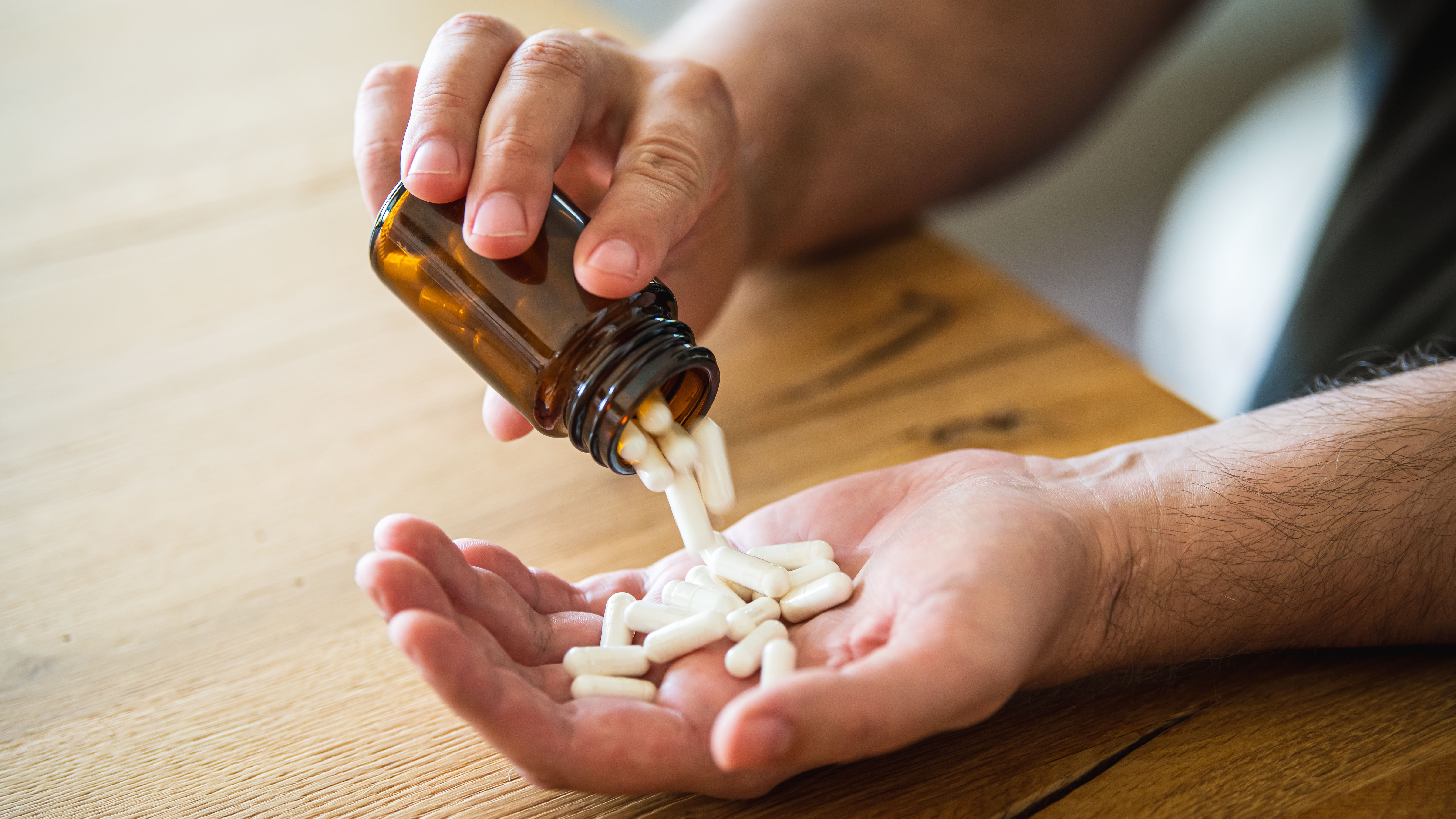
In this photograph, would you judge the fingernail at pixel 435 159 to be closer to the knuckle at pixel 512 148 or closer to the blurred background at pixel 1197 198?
the knuckle at pixel 512 148

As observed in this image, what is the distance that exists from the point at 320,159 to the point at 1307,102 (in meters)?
2.26

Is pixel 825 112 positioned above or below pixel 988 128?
below

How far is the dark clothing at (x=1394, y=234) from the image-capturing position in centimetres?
148

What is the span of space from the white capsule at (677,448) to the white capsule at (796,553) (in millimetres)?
123

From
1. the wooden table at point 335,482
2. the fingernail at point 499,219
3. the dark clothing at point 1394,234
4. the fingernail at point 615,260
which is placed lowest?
the wooden table at point 335,482

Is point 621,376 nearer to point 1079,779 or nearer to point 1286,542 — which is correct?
point 1079,779

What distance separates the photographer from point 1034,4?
1874 mm

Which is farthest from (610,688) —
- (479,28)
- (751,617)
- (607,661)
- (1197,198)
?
(1197,198)

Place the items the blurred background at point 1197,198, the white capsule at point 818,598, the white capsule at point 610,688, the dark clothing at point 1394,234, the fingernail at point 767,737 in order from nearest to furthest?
the fingernail at point 767,737 → the white capsule at point 610,688 → the white capsule at point 818,598 → the dark clothing at point 1394,234 → the blurred background at point 1197,198

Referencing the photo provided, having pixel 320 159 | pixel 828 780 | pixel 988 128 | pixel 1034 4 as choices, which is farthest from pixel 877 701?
pixel 320 159

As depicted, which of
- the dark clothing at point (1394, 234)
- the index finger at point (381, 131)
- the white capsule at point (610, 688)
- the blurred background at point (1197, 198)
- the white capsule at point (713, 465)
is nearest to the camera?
the white capsule at point (610, 688)

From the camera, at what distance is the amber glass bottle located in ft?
3.05

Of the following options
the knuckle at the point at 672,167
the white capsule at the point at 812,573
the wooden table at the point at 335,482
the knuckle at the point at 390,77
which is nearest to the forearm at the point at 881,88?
the wooden table at the point at 335,482

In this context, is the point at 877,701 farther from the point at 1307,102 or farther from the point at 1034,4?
the point at 1307,102
